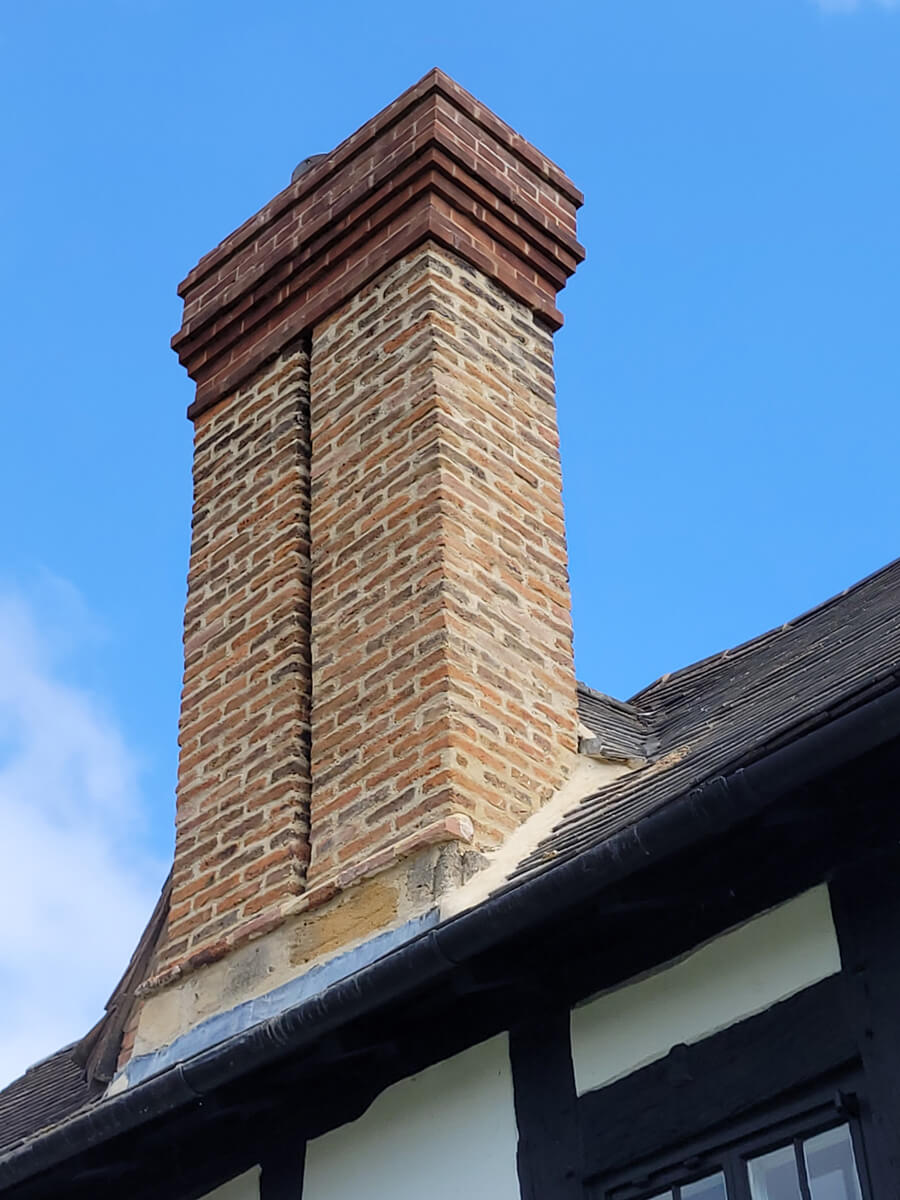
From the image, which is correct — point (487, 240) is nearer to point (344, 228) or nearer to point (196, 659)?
point (344, 228)

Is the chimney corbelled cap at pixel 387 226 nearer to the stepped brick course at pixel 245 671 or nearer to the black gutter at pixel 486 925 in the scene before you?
the stepped brick course at pixel 245 671

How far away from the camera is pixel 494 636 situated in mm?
6016

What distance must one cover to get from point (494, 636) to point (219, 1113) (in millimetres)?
1774

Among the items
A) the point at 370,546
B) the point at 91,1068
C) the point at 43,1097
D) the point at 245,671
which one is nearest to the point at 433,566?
the point at 370,546

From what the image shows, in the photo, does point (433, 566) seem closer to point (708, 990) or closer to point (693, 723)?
point (693, 723)

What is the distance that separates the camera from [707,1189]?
414 centimetres

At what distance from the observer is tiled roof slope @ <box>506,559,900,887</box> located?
4.41 m

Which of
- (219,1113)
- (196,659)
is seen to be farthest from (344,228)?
(219,1113)

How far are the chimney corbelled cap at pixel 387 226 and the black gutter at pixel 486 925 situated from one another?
312cm

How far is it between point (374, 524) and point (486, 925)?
2.15m

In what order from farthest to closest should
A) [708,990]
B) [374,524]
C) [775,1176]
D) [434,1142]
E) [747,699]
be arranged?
[374,524] → [747,699] → [434,1142] → [708,990] → [775,1176]

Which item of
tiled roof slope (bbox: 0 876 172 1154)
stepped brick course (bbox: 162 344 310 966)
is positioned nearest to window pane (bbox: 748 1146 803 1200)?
stepped brick course (bbox: 162 344 310 966)

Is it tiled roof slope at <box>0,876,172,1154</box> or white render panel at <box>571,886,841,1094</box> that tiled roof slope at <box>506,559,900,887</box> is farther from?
tiled roof slope at <box>0,876,172,1154</box>

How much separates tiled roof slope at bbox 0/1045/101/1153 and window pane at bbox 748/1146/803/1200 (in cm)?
269
